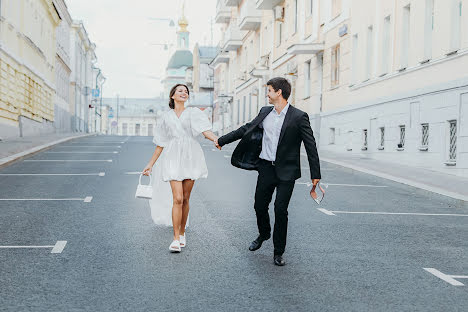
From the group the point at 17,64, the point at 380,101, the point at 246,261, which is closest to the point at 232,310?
the point at 246,261

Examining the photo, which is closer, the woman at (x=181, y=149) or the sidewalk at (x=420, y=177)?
the woman at (x=181, y=149)

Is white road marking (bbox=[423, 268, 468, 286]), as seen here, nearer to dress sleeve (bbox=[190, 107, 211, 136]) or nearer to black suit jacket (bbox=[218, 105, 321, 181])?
black suit jacket (bbox=[218, 105, 321, 181])

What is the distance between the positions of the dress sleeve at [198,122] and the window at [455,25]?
1155 centimetres

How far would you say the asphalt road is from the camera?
16.7 ft

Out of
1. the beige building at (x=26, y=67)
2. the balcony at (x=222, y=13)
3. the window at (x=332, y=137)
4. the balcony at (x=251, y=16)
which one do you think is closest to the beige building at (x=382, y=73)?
the window at (x=332, y=137)

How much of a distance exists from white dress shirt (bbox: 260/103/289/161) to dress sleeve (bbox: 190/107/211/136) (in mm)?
728

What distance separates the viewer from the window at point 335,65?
89.9 ft

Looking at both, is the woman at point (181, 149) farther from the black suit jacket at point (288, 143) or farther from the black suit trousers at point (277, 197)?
the black suit trousers at point (277, 197)

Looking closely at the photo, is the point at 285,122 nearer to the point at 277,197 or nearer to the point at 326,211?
the point at 277,197

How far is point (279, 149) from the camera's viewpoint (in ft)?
21.0

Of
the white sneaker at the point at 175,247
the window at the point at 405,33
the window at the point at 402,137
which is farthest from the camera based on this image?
the window at the point at 405,33

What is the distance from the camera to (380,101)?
72.1 feet

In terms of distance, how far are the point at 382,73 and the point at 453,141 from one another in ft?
19.1

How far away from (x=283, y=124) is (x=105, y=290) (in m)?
2.19
